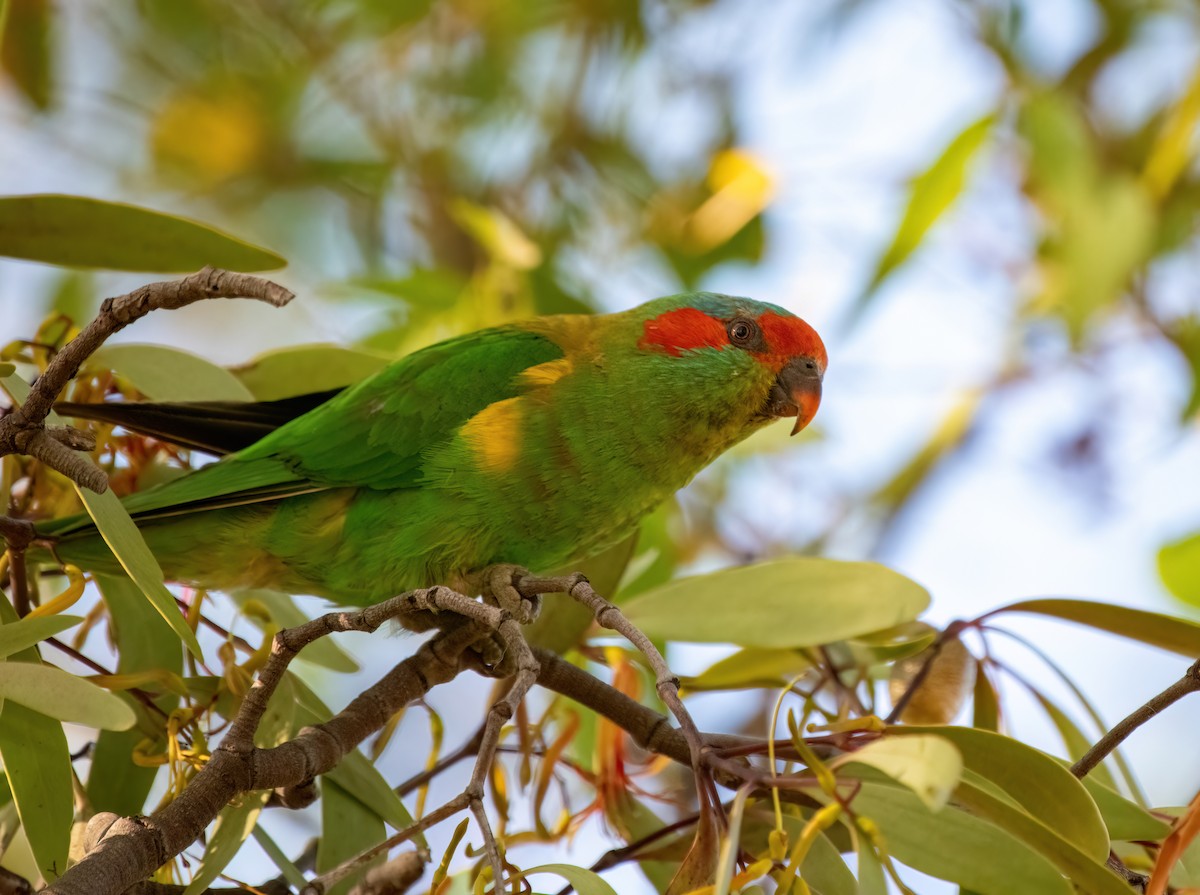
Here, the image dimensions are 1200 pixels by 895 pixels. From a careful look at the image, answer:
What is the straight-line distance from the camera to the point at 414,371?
8.55 ft

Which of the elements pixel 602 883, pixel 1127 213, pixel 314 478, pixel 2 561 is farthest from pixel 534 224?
pixel 602 883

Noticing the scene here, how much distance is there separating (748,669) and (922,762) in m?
1.09

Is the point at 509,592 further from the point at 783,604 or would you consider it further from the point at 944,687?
the point at 944,687

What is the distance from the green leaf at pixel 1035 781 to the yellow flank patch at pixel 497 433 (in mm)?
1117

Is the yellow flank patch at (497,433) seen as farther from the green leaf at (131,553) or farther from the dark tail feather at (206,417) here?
the green leaf at (131,553)

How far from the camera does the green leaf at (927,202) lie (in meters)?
3.10

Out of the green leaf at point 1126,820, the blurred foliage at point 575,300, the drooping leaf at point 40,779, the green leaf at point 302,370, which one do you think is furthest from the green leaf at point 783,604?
the drooping leaf at point 40,779

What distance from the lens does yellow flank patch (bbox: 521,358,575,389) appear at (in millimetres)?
2596

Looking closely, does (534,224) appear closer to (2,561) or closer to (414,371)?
(414,371)

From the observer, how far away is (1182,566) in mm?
2076

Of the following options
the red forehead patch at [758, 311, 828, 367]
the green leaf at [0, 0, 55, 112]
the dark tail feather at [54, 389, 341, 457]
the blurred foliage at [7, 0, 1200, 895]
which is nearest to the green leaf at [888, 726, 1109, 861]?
the blurred foliage at [7, 0, 1200, 895]

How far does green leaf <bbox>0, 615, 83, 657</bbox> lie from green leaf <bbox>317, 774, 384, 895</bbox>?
627mm

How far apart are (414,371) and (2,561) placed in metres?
0.97

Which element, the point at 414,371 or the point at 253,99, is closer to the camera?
the point at 414,371
